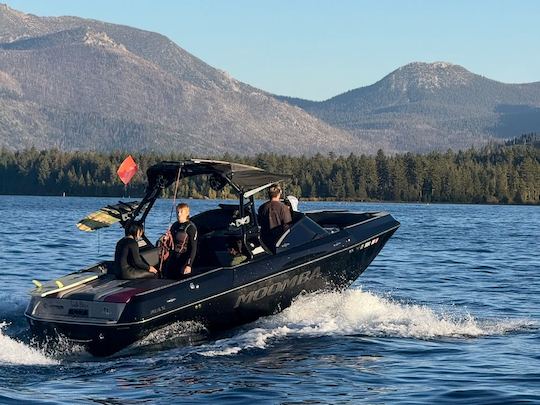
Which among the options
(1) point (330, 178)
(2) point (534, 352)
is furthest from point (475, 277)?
(1) point (330, 178)

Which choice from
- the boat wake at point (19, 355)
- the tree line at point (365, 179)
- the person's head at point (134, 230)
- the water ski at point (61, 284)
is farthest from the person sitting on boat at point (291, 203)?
the tree line at point (365, 179)

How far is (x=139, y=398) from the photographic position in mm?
12977

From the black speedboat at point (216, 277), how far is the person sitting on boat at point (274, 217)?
0.59ft

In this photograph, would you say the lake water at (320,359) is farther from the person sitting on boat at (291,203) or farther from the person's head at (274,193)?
the person's head at (274,193)

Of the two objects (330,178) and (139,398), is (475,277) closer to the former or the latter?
(139,398)

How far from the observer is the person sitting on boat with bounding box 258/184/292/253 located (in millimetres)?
18469

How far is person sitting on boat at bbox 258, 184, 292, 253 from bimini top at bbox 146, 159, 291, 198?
0.26m

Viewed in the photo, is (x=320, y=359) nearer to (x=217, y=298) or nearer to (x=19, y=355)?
(x=217, y=298)

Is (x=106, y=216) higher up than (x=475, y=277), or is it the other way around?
(x=106, y=216)

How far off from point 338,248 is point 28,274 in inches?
437

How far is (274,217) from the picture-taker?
61.3 ft

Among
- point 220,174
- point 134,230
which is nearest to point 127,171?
point 220,174

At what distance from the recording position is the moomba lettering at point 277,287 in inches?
675

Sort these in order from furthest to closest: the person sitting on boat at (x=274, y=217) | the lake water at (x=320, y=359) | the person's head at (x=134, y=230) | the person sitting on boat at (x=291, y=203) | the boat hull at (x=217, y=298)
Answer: the person sitting on boat at (x=291, y=203) → the person sitting on boat at (x=274, y=217) → the person's head at (x=134, y=230) → the boat hull at (x=217, y=298) → the lake water at (x=320, y=359)
